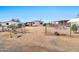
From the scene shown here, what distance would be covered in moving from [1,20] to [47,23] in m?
0.59

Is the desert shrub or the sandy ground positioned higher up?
the desert shrub

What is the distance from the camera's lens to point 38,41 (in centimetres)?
299

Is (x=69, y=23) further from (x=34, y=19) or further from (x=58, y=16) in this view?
(x=34, y=19)

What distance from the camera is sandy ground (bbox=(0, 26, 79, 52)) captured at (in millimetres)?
2971

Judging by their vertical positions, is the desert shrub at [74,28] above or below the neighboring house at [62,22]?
below

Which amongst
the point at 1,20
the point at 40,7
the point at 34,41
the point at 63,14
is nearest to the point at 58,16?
the point at 63,14

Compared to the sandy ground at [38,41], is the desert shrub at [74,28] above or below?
above

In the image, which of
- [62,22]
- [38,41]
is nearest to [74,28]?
[62,22]

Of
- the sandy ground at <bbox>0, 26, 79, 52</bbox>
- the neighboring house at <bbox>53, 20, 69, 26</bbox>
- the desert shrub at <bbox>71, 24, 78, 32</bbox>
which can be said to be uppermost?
the neighboring house at <bbox>53, 20, 69, 26</bbox>

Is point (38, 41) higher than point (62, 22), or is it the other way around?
point (62, 22)

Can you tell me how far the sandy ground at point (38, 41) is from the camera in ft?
9.75

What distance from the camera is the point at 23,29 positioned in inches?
118

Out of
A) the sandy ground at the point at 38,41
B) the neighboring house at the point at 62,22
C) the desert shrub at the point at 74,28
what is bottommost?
the sandy ground at the point at 38,41

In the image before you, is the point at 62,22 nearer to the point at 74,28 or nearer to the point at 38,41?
the point at 74,28
